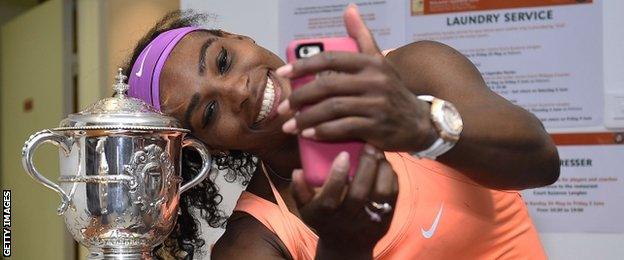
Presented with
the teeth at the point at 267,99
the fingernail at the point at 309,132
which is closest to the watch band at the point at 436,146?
the fingernail at the point at 309,132

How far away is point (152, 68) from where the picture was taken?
105 cm

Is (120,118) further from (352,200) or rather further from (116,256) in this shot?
(352,200)

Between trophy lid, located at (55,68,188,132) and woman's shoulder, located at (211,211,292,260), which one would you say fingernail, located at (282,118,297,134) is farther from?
woman's shoulder, located at (211,211,292,260)

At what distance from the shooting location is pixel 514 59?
5.40 ft

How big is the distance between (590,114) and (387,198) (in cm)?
106

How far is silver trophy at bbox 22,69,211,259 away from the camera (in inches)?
34.9

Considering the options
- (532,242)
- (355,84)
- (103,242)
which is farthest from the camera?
(532,242)

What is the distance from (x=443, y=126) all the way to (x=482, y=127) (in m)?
0.11

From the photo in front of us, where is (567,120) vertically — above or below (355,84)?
below

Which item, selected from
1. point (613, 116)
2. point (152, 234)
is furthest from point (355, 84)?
point (613, 116)

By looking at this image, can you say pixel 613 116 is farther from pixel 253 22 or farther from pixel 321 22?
pixel 253 22

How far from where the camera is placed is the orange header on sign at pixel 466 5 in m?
1.62

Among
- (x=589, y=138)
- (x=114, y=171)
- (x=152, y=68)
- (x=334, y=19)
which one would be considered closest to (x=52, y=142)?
(x=114, y=171)

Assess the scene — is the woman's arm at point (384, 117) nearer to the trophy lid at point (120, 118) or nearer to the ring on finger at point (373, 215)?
the ring on finger at point (373, 215)
